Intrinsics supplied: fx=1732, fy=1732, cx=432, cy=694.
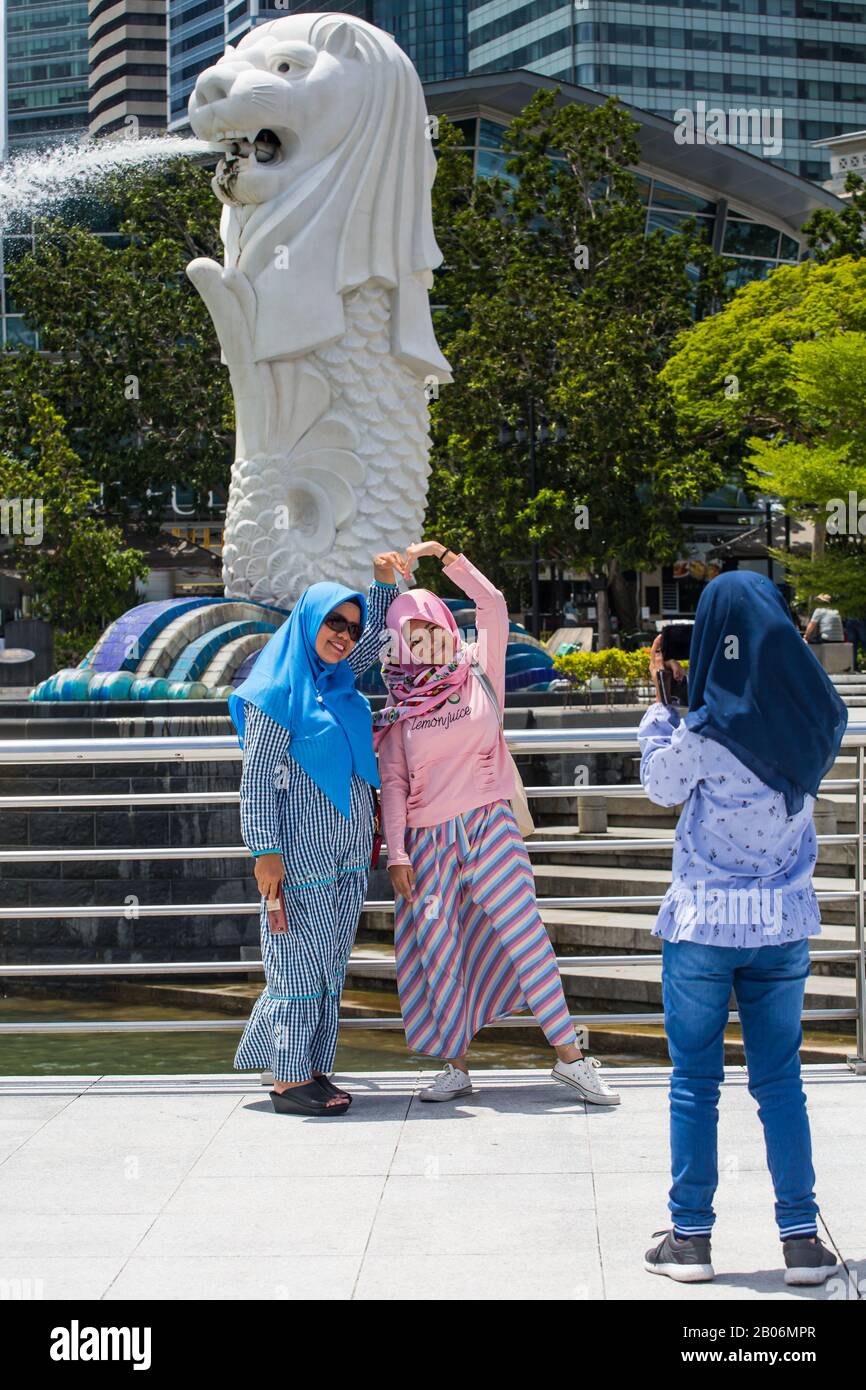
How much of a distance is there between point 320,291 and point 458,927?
35.2 ft

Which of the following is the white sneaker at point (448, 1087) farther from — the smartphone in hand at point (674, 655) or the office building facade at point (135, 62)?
the office building facade at point (135, 62)

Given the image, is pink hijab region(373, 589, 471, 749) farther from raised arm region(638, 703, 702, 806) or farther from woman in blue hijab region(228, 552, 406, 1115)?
raised arm region(638, 703, 702, 806)

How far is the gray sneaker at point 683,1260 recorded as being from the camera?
12.6 ft

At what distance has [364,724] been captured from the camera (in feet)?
18.2

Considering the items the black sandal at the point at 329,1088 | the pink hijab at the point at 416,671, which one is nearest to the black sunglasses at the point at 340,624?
the pink hijab at the point at 416,671

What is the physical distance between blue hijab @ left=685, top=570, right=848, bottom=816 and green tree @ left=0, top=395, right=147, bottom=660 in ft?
85.5

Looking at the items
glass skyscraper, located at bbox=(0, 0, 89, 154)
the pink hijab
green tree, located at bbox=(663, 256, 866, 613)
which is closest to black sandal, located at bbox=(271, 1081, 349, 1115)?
the pink hijab

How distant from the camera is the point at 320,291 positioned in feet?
50.8

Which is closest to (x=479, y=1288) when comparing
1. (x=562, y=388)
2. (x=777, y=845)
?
(x=777, y=845)

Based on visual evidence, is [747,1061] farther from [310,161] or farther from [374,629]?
[310,161]

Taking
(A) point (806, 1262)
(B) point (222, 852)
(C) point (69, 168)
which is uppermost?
(C) point (69, 168)

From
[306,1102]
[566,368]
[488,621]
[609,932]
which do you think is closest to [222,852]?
[306,1102]

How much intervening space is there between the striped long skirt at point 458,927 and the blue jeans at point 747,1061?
5.14 feet

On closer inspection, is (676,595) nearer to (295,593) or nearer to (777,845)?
(295,593)
